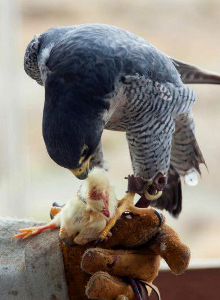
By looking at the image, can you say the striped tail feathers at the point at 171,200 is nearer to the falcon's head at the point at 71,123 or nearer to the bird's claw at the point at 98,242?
the falcon's head at the point at 71,123

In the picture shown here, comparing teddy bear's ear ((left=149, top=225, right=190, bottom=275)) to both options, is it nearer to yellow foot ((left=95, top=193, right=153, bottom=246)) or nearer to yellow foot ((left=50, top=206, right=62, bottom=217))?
yellow foot ((left=95, top=193, right=153, bottom=246))

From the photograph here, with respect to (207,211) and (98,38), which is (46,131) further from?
(207,211)

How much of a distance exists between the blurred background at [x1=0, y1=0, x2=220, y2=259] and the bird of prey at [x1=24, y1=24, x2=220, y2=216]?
1131mm

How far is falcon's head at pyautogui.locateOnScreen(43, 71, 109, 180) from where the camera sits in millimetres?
1303

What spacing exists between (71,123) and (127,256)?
32 centimetres

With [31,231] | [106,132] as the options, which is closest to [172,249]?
[31,231]

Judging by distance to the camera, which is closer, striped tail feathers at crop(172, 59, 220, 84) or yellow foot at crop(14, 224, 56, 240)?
yellow foot at crop(14, 224, 56, 240)

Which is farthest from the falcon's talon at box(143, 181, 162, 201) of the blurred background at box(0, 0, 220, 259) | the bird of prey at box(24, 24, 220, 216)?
the blurred background at box(0, 0, 220, 259)

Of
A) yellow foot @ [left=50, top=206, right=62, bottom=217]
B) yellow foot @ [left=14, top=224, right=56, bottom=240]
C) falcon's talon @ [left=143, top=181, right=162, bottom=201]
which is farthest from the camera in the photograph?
falcon's talon @ [left=143, top=181, right=162, bottom=201]

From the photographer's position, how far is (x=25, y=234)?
4.20 ft

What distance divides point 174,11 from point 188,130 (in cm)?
354

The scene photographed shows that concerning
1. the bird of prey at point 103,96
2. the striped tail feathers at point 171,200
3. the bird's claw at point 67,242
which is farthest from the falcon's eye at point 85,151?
the striped tail feathers at point 171,200

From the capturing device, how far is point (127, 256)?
1.19 meters

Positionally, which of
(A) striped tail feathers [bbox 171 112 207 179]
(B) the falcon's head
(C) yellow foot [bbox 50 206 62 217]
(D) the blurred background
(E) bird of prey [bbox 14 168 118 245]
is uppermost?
(B) the falcon's head
